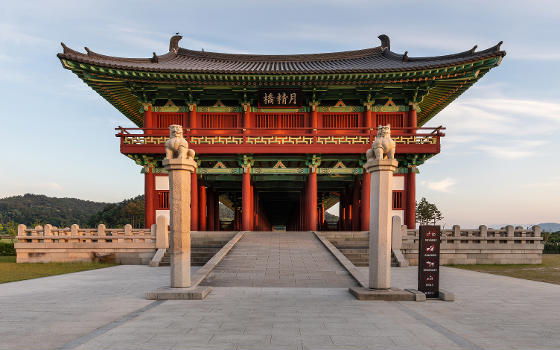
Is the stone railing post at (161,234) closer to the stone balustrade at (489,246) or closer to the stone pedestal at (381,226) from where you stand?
the stone pedestal at (381,226)

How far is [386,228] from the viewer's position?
894 cm

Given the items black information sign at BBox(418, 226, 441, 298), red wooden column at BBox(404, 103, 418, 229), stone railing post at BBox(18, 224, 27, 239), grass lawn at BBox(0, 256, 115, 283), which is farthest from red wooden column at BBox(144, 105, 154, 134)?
black information sign at BBox(418, 226, 441, 298)

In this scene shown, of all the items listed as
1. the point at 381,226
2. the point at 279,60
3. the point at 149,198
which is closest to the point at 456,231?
the point at 381,226

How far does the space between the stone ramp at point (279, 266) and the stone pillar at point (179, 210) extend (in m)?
1.47

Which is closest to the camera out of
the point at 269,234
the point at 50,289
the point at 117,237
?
the point at 50,289

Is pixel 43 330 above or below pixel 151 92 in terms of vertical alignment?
below

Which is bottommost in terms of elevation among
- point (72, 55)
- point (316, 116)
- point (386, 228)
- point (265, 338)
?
point (265, 338)

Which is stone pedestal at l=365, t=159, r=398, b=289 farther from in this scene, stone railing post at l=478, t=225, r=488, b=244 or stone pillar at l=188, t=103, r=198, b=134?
stone pillar at l=188, t=103, r=198, b=134

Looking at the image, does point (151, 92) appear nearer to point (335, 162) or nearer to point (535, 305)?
point (335, 162)

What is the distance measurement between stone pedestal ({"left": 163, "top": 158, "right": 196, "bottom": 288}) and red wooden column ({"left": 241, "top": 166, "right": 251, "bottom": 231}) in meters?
10.9

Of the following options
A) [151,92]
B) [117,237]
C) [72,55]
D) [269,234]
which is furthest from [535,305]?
[72,55]

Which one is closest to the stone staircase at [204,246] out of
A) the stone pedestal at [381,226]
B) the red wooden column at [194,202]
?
the red wooden column at [194,202]

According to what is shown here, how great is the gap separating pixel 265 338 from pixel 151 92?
19.0 metres

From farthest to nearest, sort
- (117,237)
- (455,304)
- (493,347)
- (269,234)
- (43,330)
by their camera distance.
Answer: (269,234) < (117,237) < (455,304) < (43,330) < (493,347)
